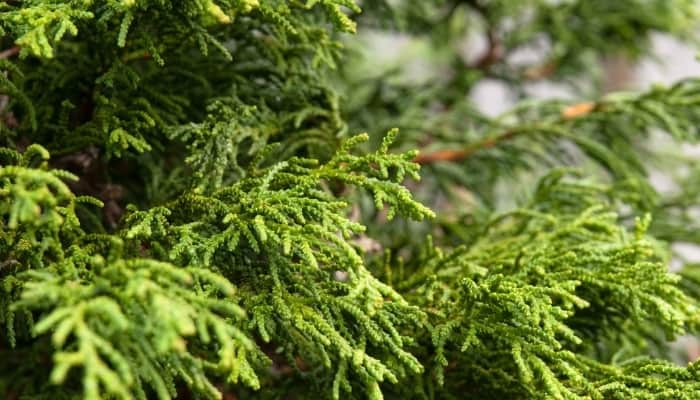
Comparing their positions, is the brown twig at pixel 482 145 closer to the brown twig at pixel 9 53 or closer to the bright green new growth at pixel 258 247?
the bright green new growth at pixel 258 247

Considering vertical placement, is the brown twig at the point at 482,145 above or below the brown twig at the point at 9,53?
above

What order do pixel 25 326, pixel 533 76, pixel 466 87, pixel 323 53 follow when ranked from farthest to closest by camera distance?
1. pixel 533 76
2. pixel 466 87
3. pixel 323 53
4. pixel 25 326

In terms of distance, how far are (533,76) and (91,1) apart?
6.67ft

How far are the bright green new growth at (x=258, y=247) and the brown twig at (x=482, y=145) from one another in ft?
0.36

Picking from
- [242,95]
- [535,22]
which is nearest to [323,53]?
[242,95]

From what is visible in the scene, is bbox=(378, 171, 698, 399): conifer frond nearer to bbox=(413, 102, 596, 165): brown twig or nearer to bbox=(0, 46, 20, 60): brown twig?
bbox=(413, 102, 596, 165): brown twig

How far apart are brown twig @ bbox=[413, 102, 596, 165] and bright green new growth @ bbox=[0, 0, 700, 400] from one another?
110mm

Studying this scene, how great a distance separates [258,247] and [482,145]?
114 cm

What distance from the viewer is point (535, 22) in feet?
8.91

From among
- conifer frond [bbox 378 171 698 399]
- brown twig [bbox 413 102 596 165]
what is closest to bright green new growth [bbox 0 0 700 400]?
conifer frond [bbox 378 171 698 399]

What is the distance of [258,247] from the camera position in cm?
123

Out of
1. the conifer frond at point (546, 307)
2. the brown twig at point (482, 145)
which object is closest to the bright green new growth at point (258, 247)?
the conifer frond at point (546, 307)

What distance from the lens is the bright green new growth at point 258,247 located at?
1069 millimetres

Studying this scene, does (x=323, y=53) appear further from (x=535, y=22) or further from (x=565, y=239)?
(x=535, y=22)
